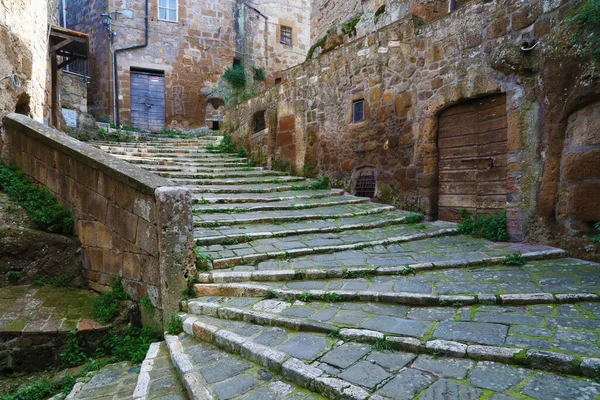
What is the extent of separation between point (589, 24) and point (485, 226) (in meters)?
2.66

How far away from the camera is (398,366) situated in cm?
221

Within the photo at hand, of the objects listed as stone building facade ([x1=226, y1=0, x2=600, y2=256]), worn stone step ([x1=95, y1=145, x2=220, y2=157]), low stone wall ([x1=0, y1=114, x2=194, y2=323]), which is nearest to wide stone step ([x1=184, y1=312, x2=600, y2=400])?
low stone wall ([x1=0, y1=114, x2=194, y2=323])

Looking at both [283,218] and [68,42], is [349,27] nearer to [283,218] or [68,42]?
[283,218]

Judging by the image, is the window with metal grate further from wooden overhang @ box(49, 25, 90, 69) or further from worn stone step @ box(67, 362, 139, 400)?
wooden overhang @ box(49, 25, 90, 69)

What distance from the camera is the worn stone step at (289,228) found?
4539 mm

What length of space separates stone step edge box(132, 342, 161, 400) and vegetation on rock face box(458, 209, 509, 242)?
4.41m

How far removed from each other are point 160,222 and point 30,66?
5020 millimetres

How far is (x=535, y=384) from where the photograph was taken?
194 centimetres

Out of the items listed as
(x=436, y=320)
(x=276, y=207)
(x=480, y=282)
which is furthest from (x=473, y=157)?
(x=436, y=320)

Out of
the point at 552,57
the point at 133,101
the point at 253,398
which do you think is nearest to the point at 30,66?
the point at 253,398

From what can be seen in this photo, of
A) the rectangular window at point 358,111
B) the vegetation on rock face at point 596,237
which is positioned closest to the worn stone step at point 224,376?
the vegetation on rock face at point 596,237

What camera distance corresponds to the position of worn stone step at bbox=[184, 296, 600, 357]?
2.33 meters

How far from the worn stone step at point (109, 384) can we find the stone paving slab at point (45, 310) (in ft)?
1.97

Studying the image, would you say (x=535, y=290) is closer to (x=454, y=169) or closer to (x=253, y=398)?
(x=253, y=398)
